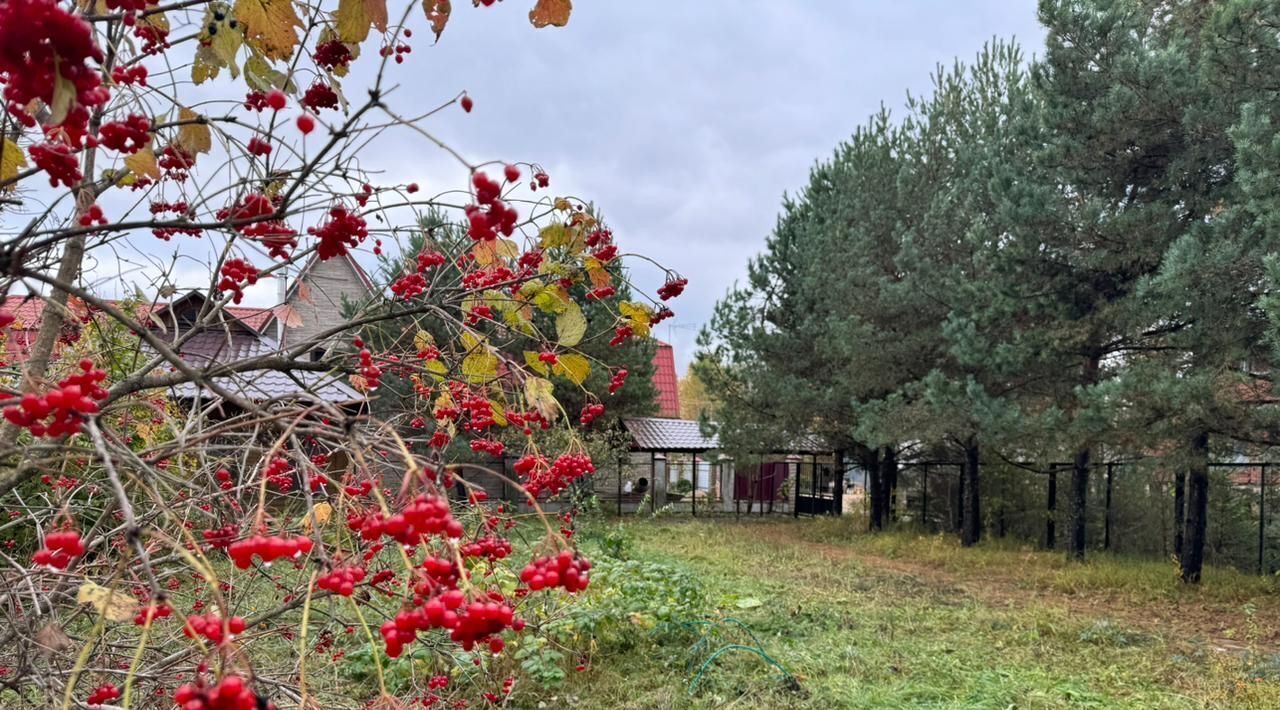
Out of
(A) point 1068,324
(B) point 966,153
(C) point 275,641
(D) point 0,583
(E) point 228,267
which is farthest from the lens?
(B) point 966,153

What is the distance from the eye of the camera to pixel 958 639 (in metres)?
5.48

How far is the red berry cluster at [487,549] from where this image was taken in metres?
1.32

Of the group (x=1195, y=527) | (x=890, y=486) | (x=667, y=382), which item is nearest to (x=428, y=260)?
(x=1195, y=527)

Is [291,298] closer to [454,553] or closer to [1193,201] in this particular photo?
[454,553]

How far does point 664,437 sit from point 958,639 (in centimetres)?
1262

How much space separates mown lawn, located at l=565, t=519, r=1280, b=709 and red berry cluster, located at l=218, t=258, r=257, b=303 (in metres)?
2.92

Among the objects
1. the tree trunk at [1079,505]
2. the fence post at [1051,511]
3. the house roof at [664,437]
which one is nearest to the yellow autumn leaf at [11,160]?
the tree trunk at [1079,505]

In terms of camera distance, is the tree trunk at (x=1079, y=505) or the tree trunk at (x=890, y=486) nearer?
the tree trunk at (x=1079, y=505)

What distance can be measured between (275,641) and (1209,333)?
759 cm

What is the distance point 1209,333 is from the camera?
6.69 metres

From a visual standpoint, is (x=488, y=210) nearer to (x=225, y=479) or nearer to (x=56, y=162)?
(x=56, y=162)

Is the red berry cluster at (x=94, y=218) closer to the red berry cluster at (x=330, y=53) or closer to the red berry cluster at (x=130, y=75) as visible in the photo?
the red berry cluster at (x=130, y=75)

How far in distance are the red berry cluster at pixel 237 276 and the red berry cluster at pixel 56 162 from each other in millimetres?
510

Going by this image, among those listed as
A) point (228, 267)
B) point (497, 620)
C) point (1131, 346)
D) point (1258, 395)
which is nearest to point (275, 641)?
point (228, 267)
